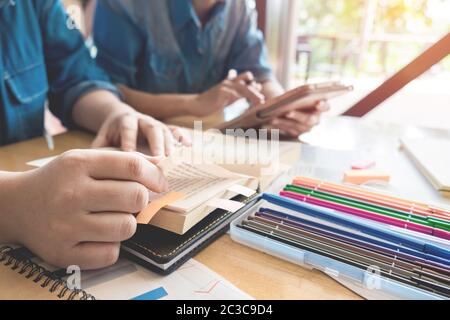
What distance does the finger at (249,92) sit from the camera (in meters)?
0.69

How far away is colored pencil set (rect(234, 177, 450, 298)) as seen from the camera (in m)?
0.27

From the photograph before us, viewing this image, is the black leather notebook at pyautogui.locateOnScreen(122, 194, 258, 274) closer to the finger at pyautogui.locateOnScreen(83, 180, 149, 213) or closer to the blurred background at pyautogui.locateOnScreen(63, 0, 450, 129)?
the finger at pyautogui.locateOnScreen(83, 180, 149, 213)

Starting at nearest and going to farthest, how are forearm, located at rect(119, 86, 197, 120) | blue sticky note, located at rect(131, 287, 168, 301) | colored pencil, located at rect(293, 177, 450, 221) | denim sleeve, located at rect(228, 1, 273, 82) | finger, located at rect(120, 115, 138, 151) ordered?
1. blue sticky note, located at rect(131, 287, 168, 301)
2. colored pencil, located at rect(293, 177, 450, 221)
3. finger, located at rect(120, 115, 138, 151)
4. forearm, located at rect(119, 86, 197, 120)
5. denim sleeve, located at rect(228, 1, 273, 82)

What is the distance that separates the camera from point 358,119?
2.66ft

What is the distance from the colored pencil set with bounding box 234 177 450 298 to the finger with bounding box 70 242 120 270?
0.39 feet

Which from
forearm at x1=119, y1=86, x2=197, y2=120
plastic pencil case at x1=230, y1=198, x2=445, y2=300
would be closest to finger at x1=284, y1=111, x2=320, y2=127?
forearm at x1=119, y1=86, x2=197, y2=120

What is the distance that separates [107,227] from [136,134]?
238 mm

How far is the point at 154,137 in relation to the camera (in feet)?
1.49

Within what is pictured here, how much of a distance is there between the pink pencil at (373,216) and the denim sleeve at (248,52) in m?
0.56

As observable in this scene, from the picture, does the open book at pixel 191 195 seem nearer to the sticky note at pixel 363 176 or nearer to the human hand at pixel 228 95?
the sticky note at pixel 363 176

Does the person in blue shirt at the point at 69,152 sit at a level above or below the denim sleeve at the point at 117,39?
below

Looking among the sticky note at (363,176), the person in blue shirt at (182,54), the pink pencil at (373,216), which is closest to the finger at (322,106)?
the person in blue shirt at (182,54)

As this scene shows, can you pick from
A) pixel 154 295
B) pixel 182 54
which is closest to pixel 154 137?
pixel 154 295
